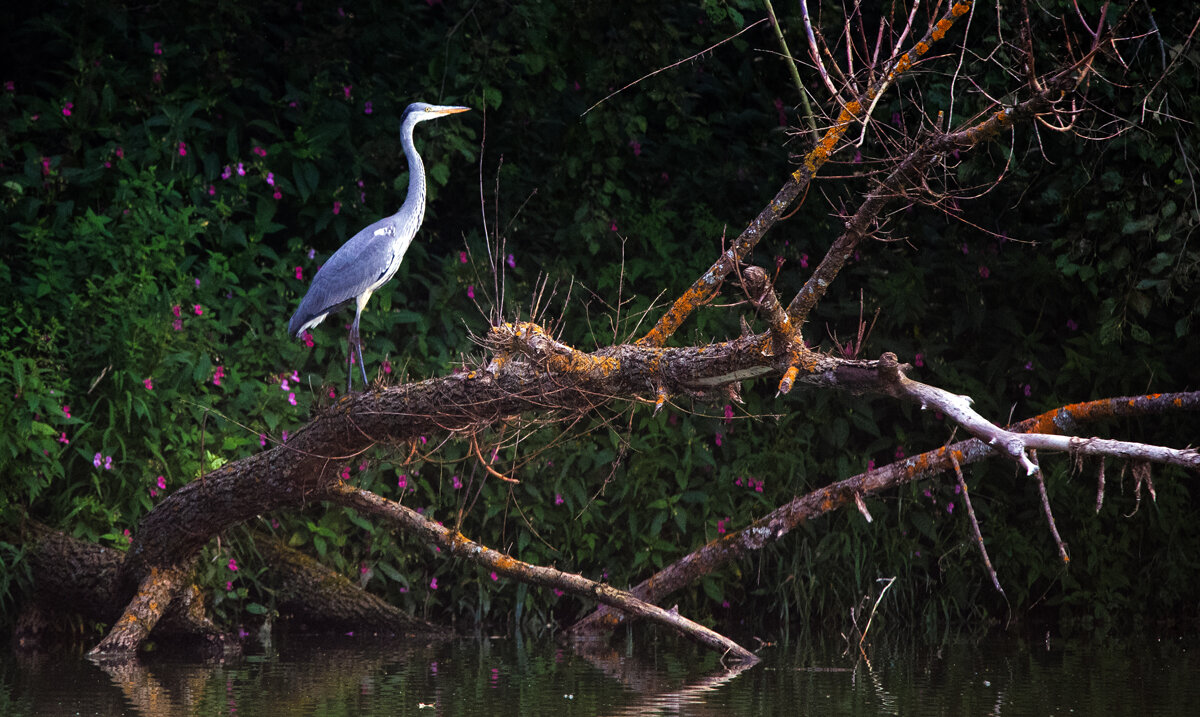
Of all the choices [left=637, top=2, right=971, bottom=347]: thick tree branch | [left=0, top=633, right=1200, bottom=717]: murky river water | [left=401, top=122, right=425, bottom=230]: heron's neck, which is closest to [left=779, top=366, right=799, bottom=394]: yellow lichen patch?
[left=637, top=2, right=971, bottom=347]: thick tree branch

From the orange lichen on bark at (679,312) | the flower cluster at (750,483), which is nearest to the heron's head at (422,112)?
the orange lichen on bark at (679,312)

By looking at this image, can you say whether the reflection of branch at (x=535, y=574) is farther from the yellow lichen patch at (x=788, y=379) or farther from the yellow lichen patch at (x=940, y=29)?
the yellow lichen patch at (x=940, y=29)

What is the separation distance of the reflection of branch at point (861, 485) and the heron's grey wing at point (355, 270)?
1870 millimetres

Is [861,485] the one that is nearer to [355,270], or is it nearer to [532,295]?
[532,295]

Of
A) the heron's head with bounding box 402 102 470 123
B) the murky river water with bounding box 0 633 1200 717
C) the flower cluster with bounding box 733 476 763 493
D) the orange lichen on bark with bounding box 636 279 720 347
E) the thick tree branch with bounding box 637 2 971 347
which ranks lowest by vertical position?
the murky river water with bounding box 0 633 1200 717

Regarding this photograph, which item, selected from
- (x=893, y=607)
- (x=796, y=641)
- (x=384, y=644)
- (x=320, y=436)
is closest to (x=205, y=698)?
(x=320, y=436)

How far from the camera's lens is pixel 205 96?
698cm

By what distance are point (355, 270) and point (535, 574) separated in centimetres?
168

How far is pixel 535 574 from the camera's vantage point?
512 centimetres

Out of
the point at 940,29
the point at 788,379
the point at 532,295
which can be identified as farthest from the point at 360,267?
the point at 940,29

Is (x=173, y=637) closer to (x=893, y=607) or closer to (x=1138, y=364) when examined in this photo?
(x=893, y=607)

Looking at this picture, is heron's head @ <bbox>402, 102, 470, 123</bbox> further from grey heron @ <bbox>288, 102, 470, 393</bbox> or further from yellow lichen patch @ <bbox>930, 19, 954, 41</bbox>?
yellow lichen patch @ <bbox>930, 19, 954, 41</bbox>

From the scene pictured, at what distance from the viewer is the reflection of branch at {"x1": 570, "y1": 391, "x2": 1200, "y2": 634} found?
449cm

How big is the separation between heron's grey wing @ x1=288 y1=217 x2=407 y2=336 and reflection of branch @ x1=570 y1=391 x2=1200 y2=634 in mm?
1870
